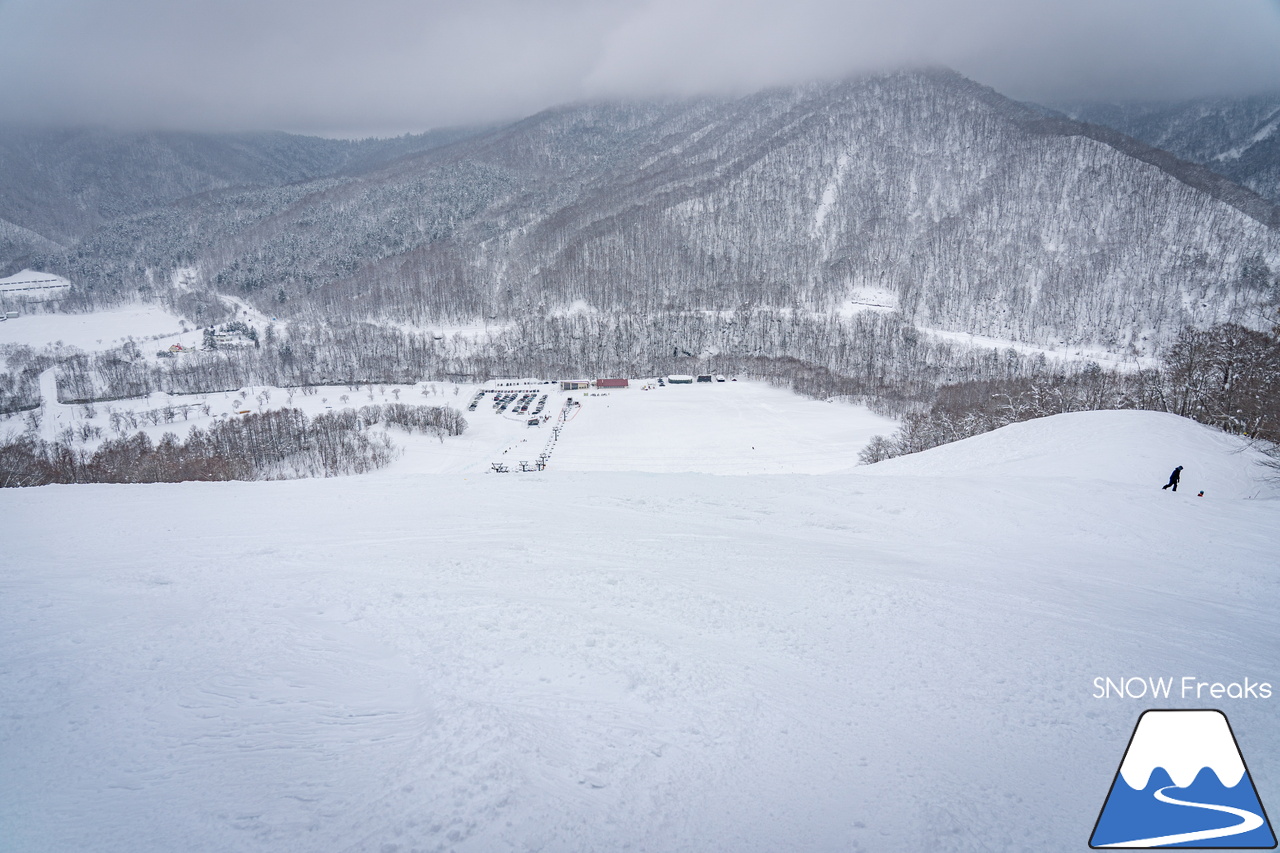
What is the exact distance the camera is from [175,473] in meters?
26.7

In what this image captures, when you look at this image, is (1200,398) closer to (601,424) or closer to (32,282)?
(601,424)

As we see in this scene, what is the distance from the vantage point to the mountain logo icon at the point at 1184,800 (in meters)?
4.53

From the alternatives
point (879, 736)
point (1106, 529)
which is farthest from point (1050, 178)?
point (879, 736)

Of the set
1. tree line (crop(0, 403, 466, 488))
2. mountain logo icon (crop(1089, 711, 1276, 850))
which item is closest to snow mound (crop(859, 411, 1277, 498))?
mountain logo icon (crop(1089, 711, 1276, 850))

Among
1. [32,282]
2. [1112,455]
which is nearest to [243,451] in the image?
[1112,455]

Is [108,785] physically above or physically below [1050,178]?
below

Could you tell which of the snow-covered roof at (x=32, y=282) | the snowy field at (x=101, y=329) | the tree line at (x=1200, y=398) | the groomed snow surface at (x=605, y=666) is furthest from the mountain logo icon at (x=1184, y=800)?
the snow-covered roof at (x=32, y=282)

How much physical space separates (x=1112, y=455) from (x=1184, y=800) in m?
17.4

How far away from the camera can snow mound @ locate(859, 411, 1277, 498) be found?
1630 centimetres

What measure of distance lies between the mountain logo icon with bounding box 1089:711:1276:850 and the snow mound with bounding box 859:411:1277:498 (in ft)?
38.3

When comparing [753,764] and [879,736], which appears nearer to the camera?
[753,764]

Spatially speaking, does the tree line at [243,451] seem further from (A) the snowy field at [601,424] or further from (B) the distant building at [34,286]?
(B) the distant building at [34,286]

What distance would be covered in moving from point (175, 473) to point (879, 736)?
33.3 meters

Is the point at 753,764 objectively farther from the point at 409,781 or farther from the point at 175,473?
the point at 175,473
